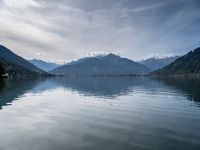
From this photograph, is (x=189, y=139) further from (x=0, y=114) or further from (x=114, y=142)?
(x=0, y=114)

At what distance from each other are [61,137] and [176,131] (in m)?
15.5

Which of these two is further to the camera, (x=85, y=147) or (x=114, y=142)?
(x=114, y=142)

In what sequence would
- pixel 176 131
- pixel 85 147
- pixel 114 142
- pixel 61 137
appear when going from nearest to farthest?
pixel 85 147 < pixel 114 142 < pixel 61 137 < pixel 176 131

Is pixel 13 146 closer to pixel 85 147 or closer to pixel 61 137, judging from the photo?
pixel 61 137

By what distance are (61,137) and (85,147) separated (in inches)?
202

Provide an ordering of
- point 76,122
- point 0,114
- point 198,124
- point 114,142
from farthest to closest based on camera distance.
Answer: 1. point 0,114
2. point 76,122
3. point 198,124
4. point 114,142

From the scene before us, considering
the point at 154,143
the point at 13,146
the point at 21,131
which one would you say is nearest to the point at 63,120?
the point at 21,131

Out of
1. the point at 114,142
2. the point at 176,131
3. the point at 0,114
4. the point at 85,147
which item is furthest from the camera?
the point at 0,114

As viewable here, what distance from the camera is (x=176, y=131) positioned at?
103 ft

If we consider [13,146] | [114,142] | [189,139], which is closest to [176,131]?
[189,139]

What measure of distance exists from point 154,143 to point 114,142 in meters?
4.54

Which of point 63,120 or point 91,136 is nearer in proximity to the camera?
point 91,136

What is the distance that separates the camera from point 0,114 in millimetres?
44375

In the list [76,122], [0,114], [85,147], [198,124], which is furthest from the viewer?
[0,114]
